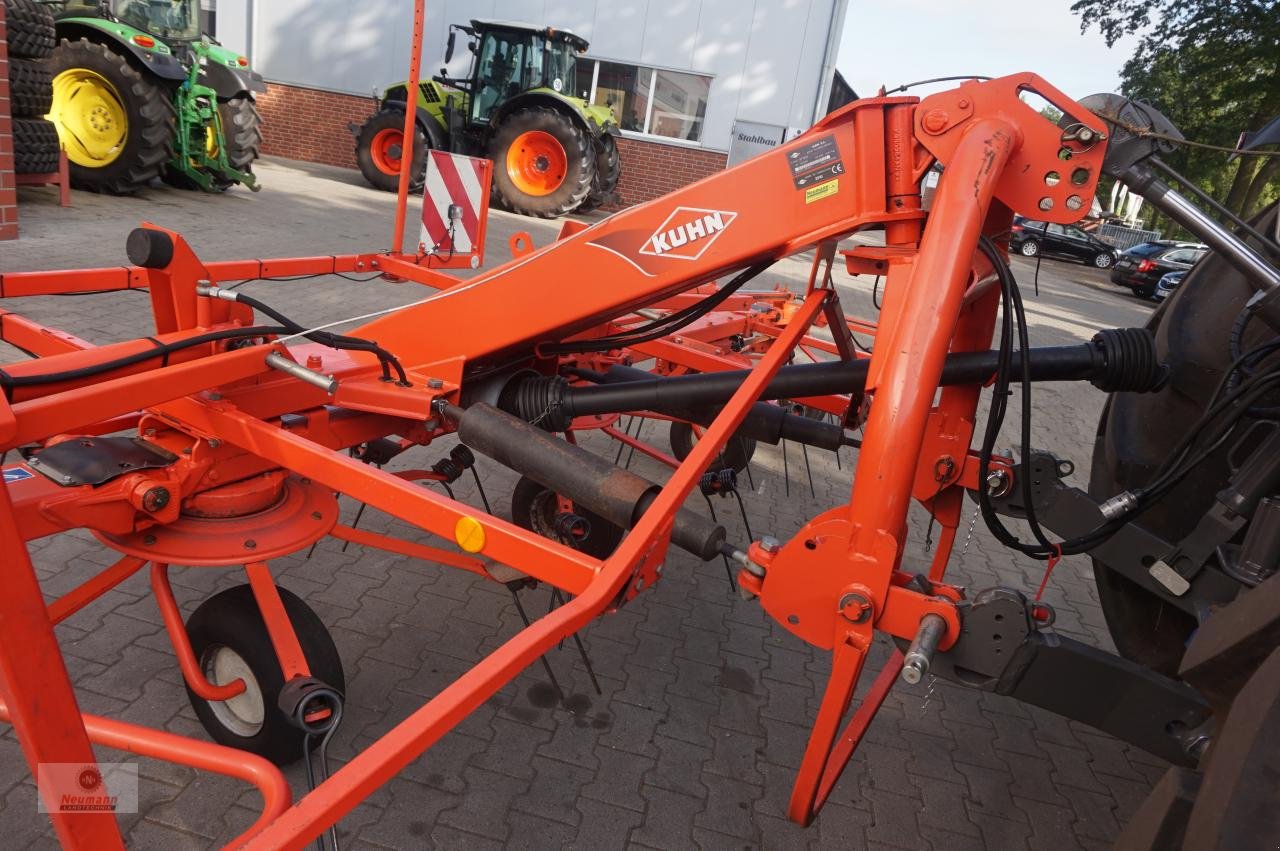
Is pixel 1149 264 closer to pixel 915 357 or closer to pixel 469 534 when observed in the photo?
pixel 915 357

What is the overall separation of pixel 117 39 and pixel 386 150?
5478mm

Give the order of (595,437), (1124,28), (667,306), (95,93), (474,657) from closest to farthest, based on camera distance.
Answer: (474,657)
(667,306)
(595,437)
(95,93)
(1124,28)

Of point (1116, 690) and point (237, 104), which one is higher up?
point (237, 104)

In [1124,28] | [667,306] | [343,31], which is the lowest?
[667,306]

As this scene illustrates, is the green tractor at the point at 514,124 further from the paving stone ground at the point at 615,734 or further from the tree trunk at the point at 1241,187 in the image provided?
the tree trunk at the point at 1241,187

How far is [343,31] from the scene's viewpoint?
16.2 metres

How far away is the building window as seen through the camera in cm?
1591

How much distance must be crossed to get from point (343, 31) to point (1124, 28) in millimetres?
22673

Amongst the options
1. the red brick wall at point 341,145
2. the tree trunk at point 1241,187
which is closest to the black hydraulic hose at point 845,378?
the red brick wall at point 341,145

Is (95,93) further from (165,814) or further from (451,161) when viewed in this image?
(165,814)

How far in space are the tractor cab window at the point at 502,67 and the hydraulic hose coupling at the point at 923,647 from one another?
13.0 meters

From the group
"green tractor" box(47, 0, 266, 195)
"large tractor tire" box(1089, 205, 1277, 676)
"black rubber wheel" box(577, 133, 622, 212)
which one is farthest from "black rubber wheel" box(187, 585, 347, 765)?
"black rubber wheel" box(577, 133, 622, 212)

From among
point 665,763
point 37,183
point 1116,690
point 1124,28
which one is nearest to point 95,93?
point 37,183

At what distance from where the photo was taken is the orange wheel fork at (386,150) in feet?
45.0
